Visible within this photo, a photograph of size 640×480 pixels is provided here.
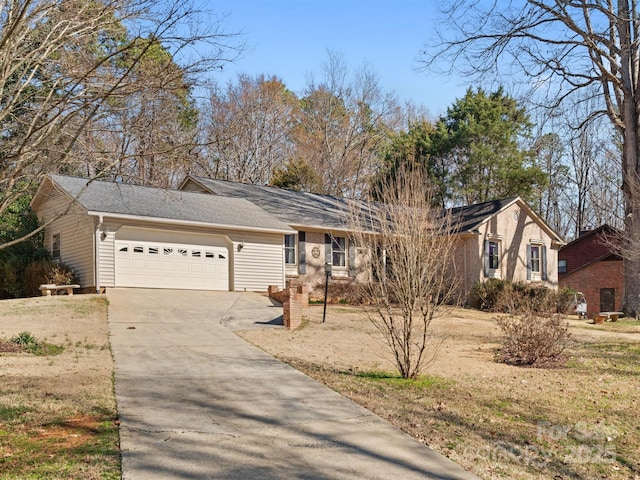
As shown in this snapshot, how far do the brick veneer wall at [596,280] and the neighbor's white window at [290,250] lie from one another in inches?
712

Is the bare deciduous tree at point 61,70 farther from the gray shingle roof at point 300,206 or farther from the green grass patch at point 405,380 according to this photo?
the gray shingle roof at point 300,206

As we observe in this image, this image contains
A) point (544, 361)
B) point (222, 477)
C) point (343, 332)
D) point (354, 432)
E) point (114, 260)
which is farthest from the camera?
point (114, 260)

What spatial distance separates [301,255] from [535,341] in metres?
14.1

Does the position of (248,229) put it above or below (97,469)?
above

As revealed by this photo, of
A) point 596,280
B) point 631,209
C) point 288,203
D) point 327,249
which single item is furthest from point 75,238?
point 596,280

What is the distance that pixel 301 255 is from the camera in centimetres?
2486

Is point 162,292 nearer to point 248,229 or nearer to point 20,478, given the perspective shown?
point 248,229

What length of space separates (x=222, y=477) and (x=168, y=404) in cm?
243

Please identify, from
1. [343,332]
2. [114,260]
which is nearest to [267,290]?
[114,260]

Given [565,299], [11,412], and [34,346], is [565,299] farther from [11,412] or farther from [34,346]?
[11,412]

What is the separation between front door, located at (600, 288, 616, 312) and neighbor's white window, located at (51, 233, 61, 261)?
2773cm

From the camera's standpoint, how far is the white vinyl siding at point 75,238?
64.9 ft

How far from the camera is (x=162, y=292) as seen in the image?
66.1ft

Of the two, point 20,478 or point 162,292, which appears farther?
point 162,292
